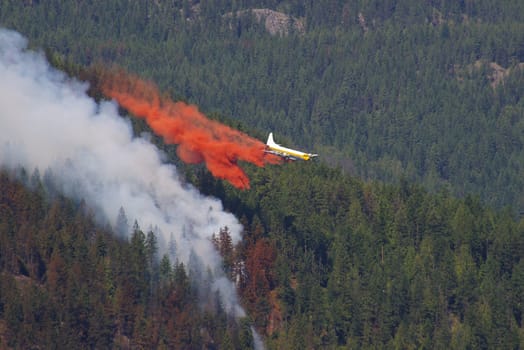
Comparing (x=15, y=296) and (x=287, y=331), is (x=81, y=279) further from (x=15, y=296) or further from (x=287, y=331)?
(x=287, y=331)

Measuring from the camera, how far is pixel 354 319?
198250 millimetres

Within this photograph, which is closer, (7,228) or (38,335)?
(38,335)

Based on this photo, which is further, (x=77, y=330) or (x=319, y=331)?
(x=319, y=331)

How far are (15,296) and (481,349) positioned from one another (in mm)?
46351

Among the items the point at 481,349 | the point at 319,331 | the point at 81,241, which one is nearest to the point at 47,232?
the point at 81,241

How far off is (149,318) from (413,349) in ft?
85.0

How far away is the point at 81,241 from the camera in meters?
195

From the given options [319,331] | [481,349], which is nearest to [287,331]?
[319,331]

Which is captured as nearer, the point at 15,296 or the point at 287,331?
the point at 15,296

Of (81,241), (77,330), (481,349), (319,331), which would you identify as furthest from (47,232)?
(481,349)

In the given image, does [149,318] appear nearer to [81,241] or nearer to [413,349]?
[81,241]

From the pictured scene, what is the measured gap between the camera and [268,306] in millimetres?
197875

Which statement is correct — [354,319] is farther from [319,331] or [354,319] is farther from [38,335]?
[38,335]

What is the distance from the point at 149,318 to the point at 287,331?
1492 centimetres
